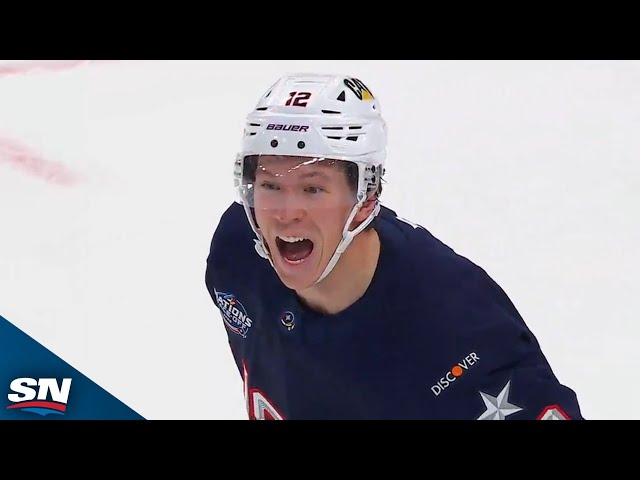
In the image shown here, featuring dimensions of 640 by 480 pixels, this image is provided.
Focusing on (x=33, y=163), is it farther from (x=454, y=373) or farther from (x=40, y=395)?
(x=454, y=373)

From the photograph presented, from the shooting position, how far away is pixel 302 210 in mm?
2383

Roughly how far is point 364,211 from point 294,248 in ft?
0.80

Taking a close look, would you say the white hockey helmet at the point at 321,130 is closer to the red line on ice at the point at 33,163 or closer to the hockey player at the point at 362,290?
the hockey player at the point at 362,290

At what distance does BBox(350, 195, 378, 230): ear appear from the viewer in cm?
243

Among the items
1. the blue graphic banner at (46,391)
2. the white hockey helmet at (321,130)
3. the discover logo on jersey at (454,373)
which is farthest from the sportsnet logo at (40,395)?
the discover logo on jersey at (454,373)

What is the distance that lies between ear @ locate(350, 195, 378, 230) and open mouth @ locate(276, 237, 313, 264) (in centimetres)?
15

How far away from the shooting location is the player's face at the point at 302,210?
7.82ft

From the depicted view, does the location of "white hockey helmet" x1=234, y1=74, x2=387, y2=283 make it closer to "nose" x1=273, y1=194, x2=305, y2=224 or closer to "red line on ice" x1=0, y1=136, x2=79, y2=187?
"nose" x1=273, y1=194, x2=305, y2=224

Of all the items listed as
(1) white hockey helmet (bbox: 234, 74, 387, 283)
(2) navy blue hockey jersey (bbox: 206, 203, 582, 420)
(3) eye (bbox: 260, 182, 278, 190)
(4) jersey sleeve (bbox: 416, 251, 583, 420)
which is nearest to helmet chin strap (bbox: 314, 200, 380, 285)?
(1) white hockey helmet (bbox: 234, 74, 387, 283)

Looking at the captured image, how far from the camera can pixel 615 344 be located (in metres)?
2.70
